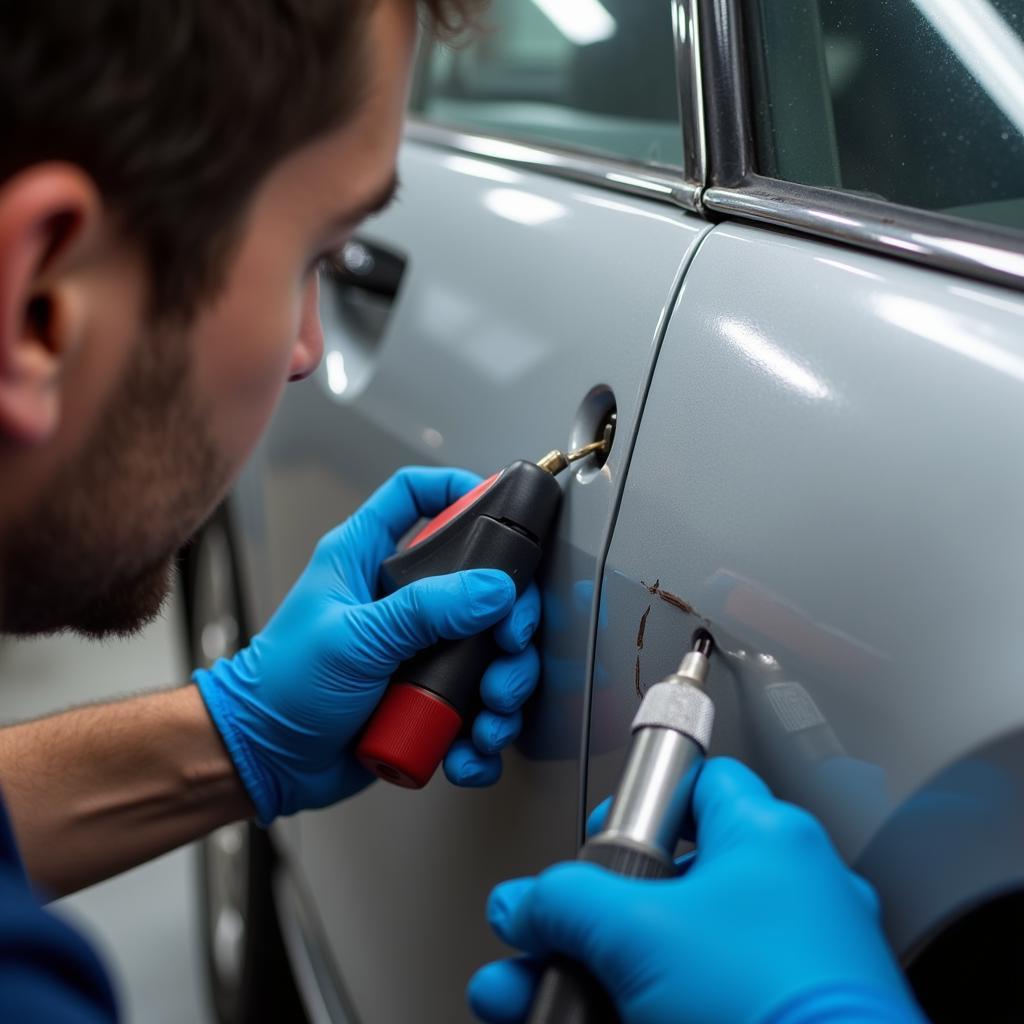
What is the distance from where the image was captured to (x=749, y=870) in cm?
63

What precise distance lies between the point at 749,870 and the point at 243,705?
1.86 ft

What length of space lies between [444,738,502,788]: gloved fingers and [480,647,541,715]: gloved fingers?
0.04 metres

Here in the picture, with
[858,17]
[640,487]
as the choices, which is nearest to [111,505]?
[640,487]

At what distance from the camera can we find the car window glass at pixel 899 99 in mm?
767

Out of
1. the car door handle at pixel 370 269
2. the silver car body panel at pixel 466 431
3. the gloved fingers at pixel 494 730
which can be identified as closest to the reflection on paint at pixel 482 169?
the silver car body panel at pixel 466 431

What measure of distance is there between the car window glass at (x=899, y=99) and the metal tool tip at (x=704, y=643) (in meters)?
0.30

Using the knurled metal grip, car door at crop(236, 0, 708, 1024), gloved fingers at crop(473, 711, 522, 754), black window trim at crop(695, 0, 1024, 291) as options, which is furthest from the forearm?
black window trim at crop(695, 0, 1024, 291)

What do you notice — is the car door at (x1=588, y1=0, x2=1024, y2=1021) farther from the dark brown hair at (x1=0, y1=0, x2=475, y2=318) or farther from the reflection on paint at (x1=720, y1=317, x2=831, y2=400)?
the dark brown hair at (x1=0, y1=0, x2=475, y2=318)

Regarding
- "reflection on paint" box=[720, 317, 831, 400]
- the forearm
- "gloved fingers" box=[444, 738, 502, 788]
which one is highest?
"reflection on paint" box=[720, 317, 831, 400]

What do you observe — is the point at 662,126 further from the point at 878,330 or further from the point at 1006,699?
the point at 1006,699

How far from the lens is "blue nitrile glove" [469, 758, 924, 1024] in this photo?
586mm

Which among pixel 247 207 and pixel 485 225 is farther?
pixel 485 225

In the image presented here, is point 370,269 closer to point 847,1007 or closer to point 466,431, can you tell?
point 466,431

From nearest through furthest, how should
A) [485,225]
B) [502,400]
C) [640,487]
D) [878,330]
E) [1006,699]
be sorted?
[1006,699] < [878,330] < [640,487] < [502,400] < [485,225]
